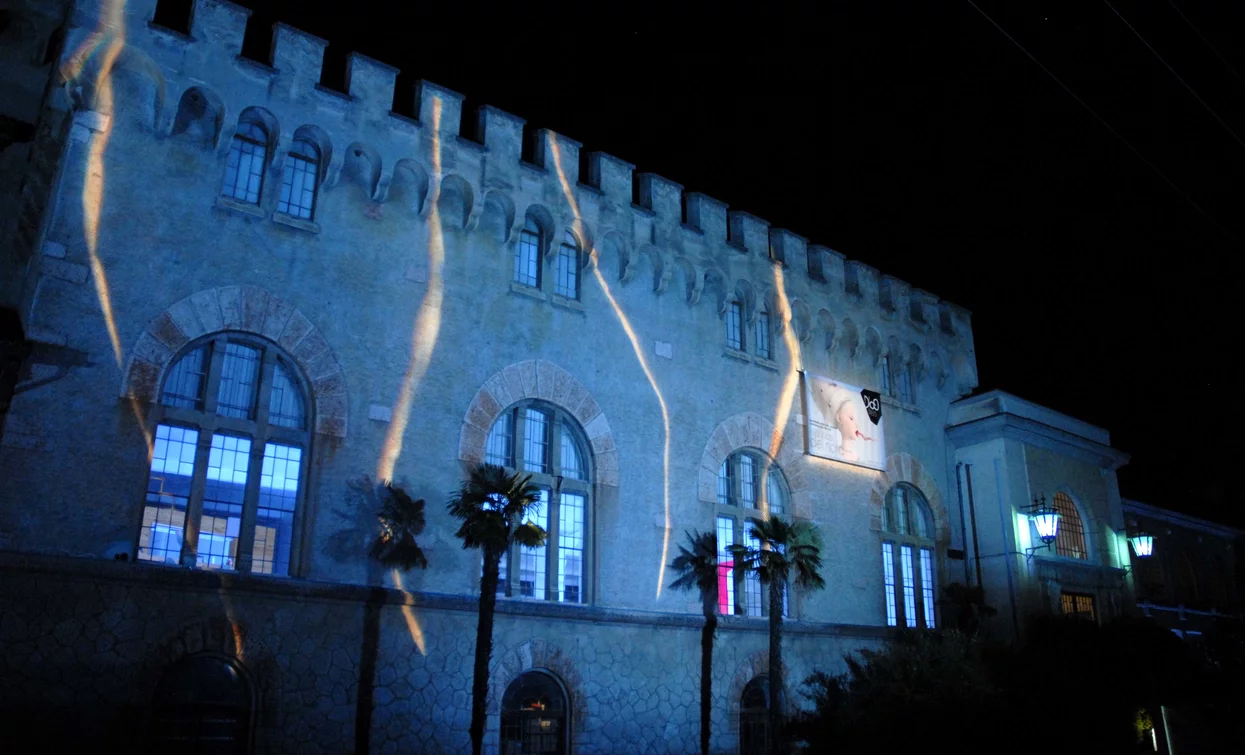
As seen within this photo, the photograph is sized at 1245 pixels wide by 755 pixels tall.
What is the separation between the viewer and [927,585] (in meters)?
27.0

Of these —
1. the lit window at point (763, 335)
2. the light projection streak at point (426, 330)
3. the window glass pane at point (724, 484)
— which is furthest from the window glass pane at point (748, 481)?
the light projection streak at point (426, 330)

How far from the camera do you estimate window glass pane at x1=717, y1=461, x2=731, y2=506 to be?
23344 mm

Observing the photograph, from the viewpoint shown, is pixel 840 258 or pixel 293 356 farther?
pixel 840 258

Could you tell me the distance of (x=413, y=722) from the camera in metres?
16.9

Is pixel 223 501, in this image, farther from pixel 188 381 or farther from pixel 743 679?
pixel 743 679

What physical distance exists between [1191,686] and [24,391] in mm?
27587

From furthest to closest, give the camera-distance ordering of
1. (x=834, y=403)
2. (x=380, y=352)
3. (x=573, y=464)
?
(x=834, y=403), (x=573, y=464), (x=380, y=352)

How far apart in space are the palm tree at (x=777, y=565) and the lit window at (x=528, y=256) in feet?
25.0

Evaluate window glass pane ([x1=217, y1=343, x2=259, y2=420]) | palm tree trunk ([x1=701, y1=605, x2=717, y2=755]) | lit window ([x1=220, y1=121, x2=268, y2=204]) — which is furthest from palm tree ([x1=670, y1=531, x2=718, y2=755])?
lit window ([x1=220, y1=121, x2=268, y2=204])

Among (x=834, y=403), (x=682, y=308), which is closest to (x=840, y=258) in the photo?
(x=834, y=403)

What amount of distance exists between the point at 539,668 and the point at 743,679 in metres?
5.41

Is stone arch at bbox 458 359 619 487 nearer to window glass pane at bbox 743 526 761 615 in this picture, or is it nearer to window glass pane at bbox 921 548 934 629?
window glass pane at bbox 743 526 761 615

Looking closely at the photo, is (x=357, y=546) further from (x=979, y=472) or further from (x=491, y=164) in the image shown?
(x=979, y=472)

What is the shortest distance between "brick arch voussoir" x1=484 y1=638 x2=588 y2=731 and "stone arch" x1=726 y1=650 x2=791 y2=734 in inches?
154
